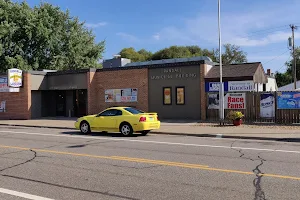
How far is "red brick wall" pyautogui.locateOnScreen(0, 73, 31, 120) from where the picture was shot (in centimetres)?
2844

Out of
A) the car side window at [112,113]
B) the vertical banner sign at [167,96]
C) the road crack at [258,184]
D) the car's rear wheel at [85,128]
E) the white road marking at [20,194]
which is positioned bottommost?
the white road marking at [20,194]

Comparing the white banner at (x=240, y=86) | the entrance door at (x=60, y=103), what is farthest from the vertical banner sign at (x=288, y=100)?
the entrance door at (x=60, y=103)

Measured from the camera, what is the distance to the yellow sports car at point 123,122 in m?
15.4

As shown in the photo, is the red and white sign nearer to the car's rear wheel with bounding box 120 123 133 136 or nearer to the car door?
the car's rear wheel with bounding box 120 123 133 136

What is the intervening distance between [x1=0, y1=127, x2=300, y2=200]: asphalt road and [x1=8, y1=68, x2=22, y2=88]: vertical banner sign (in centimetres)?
1676

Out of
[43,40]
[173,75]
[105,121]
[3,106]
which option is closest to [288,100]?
[173,75]

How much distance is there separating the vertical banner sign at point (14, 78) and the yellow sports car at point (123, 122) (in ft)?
44.1

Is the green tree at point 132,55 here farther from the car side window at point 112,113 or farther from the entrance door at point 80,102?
the car side window at point 112,113

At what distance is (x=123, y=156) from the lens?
10000mm

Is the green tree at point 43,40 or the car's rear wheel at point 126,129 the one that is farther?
the green tree at point 43,40

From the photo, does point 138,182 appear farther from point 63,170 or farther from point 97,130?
point 97,130

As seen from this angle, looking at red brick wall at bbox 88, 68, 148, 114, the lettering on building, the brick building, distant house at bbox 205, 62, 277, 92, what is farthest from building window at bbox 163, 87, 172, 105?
distant house at bbox 205, 62, 277, 92

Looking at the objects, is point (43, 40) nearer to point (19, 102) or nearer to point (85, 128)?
point (19, 102)

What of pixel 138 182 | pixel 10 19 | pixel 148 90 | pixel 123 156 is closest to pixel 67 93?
pixel 148 90
